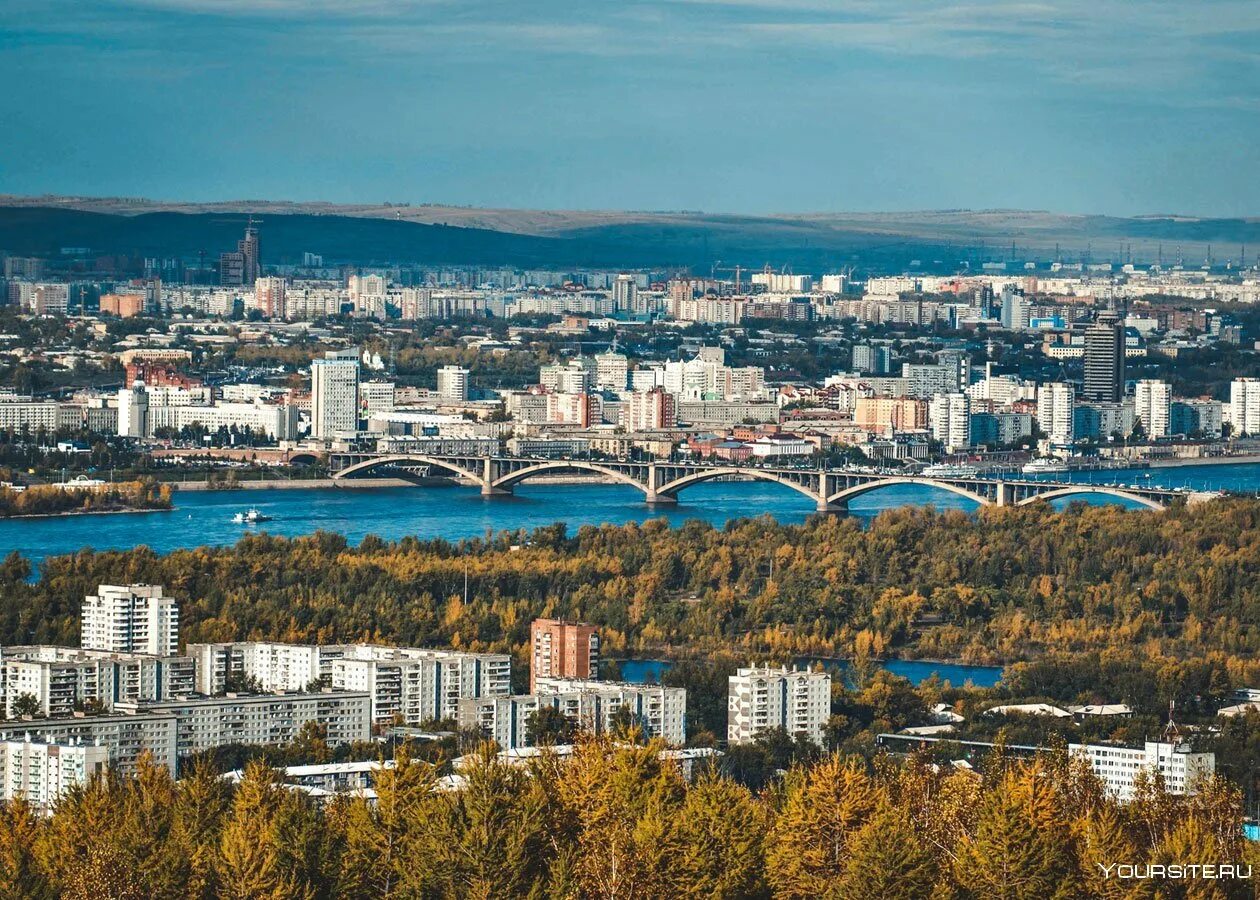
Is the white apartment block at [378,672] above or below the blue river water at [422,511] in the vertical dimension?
above

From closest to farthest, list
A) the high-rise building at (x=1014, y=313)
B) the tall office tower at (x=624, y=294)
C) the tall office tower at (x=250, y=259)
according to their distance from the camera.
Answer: the high-rise building at (x=1014, y=313)
the tall office tower at (x=624, y=294)
the tall office tower at (x=250, y=259)

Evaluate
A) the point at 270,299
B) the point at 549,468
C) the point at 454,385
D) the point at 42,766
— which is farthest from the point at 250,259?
the point at 42,766

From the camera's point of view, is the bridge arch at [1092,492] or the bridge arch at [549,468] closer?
the bridge arch at [1092,492]

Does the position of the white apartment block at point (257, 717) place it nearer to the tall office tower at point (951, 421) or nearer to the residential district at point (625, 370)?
the residential district at point (625, 370)

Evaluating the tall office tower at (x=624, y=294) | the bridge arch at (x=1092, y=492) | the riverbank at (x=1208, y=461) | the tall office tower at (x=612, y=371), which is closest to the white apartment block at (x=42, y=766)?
the bridge arch at (x=1092, y=492)

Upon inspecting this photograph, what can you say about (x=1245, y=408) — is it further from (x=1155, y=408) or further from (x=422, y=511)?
(x=422, y=511)

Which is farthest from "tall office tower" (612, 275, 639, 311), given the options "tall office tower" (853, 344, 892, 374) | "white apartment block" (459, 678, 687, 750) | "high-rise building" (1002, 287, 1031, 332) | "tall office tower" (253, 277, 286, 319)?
"white apartment block" (459, 678, 687, 750)

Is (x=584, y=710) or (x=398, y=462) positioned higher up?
(x=584, y=710)
